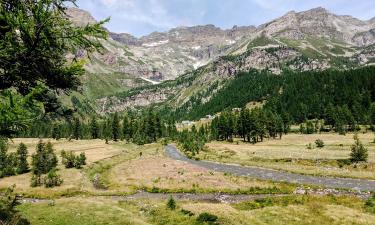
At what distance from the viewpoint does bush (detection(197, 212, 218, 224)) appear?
34.0 metres

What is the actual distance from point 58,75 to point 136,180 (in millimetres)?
54920

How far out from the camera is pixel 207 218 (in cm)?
3462

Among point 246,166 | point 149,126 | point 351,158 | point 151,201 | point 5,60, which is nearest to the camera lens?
point 5,60

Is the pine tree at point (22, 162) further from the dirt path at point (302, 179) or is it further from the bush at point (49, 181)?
the dirt path at point (302, 179)

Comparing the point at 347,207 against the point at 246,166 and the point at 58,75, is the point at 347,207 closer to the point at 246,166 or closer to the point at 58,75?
the point at 58,75

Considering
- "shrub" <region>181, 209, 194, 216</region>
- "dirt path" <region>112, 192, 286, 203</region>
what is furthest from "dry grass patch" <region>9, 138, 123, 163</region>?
"shrub" <region>181, 209, 194, 216</region>

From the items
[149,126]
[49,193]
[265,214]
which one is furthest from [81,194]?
[149,126]

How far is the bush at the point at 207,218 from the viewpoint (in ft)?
112

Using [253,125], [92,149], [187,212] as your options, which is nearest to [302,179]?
[187,212]

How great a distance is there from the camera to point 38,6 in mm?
13906

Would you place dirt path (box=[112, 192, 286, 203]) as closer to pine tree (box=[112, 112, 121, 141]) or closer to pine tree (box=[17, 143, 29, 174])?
pine tree (box=[17, 143, 29, 174])

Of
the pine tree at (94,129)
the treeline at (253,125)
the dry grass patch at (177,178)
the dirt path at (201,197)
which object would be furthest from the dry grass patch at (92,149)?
the treeline at (253,125)

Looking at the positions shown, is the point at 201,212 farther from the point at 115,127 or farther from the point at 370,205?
the point at 115,127

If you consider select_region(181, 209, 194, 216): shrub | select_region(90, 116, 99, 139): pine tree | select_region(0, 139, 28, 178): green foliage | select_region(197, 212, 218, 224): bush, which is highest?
select_region(90, 116, 99, 139): pine tree
